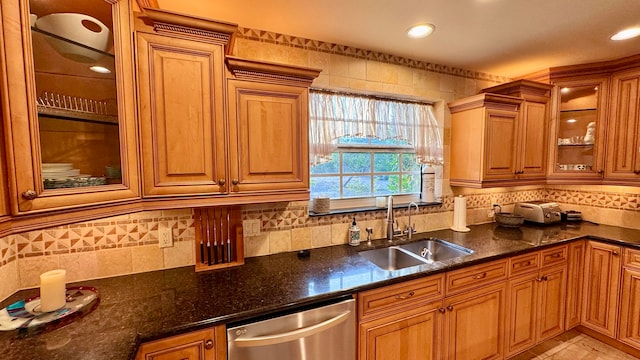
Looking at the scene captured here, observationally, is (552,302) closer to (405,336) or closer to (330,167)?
(405,336)

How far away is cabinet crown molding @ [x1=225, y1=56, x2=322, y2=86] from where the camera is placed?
56.0 inches

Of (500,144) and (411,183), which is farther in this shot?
(411,183)

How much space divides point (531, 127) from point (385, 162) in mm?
1366

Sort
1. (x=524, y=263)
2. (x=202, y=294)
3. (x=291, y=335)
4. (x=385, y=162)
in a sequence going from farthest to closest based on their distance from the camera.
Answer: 1. (x=385, y=162)
2. (x=524, y=263)
3. (x=202, y=294)
4. (x=291, y=335)

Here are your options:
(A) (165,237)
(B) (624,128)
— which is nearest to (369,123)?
(A) (165,237)

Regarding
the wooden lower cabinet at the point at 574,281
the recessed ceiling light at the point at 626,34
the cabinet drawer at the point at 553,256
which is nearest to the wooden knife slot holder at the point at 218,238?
the cabinet drawer at the point at 553,256

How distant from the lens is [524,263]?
2.03 m

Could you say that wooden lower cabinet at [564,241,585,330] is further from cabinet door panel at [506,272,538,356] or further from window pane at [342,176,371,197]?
window pane at [342,176,371,197]

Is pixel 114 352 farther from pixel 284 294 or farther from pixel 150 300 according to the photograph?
pixel 284 294

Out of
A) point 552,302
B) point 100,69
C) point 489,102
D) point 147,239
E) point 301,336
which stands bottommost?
point 552,302

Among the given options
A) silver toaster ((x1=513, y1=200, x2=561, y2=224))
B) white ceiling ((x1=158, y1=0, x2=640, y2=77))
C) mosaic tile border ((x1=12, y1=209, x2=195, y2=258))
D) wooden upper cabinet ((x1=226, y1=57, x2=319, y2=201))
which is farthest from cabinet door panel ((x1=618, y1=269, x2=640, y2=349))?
mosaic tile border ((x1=12, y1=209, x2=195, y2=258))

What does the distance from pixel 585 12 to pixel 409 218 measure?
5.45ft

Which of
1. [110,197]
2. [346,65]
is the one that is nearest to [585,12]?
[346,65]

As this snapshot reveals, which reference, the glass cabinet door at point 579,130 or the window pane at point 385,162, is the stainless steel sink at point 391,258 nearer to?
the window pane at point 385,162
